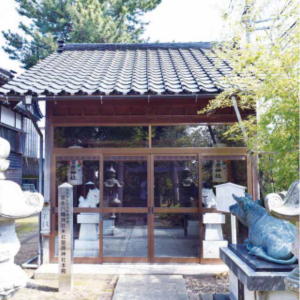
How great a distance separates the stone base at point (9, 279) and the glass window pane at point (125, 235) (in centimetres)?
405

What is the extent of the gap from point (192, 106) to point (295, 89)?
10.2 ft

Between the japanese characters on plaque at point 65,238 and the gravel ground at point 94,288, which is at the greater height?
the japanese characters on plaque at point 65,238

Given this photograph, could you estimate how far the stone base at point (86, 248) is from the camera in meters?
6.54

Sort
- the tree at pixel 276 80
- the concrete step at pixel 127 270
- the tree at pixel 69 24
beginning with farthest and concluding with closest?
the tree at pixel 69 24 → the concrete step at pixel 127 270 → the tree at pixel 276 80

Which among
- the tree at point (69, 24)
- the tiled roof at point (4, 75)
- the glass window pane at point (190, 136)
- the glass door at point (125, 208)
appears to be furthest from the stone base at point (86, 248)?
the tree at point (69, 24)

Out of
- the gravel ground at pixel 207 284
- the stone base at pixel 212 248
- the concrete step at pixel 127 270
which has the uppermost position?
the stone base at pixel 212 248

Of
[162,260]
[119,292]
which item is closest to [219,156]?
[162,260]

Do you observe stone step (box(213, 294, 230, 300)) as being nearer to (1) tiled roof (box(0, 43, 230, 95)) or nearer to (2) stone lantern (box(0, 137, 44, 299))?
(2) stone lantern (box(0, 137, 44, 299))

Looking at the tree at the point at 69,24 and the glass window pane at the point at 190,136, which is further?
the tree at the point at 69,24

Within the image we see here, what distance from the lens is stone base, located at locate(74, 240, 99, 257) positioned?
6539mm

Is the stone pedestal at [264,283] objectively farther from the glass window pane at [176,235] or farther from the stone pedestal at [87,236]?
the stone pedestal at [87,236]

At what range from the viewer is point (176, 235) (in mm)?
6496

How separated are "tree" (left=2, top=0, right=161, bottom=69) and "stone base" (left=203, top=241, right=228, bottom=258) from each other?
11.0 meters

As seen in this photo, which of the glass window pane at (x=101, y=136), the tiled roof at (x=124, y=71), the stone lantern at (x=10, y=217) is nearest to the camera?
the stone lantern at (x=10, y=217)
